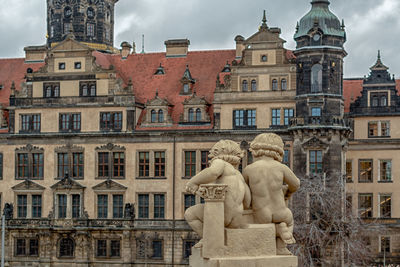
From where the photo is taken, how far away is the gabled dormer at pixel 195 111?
195ft

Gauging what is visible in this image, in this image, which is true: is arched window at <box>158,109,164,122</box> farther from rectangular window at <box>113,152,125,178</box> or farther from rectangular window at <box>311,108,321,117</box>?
rectangular window at <box>311,108,321,117</box>

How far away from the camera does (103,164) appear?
6084 cm

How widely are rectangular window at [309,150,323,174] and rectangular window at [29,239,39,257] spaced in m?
20.5

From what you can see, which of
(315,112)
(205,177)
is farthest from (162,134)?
(205,177)

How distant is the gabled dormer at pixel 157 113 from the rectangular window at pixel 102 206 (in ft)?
19.6

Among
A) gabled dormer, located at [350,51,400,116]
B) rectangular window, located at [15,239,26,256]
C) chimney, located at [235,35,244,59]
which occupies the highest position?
chimney, located at [235,35,244,59]

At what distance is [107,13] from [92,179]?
68.3 ft

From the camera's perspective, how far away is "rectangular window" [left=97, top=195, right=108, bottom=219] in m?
60.3

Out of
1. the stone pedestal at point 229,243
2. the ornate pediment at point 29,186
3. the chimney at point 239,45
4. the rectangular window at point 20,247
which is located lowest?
→ the rectangular window at point 20,247

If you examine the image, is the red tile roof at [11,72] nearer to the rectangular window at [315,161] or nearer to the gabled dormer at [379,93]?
the rectangular window at [315,161]

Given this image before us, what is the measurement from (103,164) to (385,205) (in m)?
20.8

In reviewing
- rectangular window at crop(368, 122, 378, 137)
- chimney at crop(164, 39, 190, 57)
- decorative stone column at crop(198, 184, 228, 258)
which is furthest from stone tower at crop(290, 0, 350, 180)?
decorative stone column at crop(198, 184, 228, 258)

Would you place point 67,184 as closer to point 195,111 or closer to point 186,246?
point 186,246

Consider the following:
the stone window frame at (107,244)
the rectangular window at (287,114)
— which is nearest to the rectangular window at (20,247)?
the stone window frame at (107,244)
